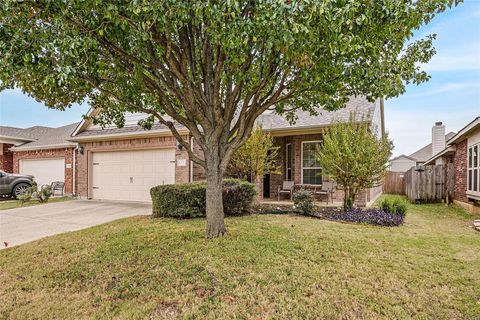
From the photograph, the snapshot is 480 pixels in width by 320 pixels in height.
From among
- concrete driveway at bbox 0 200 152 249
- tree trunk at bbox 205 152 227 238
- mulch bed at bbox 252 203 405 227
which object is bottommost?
concrete driveway at bbox 0 200 152 249

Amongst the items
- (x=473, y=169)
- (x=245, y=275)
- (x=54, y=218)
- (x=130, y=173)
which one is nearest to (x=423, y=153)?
(x=473, y=169)

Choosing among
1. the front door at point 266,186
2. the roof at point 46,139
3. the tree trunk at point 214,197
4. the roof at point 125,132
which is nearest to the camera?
the tree trunk at point 214,197

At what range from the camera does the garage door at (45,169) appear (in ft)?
50.9

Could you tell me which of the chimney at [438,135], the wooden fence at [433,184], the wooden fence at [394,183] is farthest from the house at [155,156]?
the wooden fence at [394,183]

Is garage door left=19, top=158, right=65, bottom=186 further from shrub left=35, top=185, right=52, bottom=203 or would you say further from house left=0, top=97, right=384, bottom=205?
shrub left=35, top=185, right=52, bottom=203

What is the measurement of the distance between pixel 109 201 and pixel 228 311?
10.9 metres

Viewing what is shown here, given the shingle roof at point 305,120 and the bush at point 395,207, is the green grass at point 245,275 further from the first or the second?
the shingle roof at point 305,120

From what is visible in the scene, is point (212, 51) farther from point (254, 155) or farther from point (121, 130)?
point (121, 130)

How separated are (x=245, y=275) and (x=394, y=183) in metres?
18.2

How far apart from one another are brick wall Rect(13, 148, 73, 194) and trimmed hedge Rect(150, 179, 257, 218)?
9.21m

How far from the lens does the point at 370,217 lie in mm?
7723

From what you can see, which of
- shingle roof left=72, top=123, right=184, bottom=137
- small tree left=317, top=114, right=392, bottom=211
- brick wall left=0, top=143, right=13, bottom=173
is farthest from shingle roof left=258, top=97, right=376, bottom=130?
brick wall left=0, top=143, right=13, bottom=173

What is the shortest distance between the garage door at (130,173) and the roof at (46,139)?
2.69 m

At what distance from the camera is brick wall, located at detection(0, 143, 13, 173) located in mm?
17964
